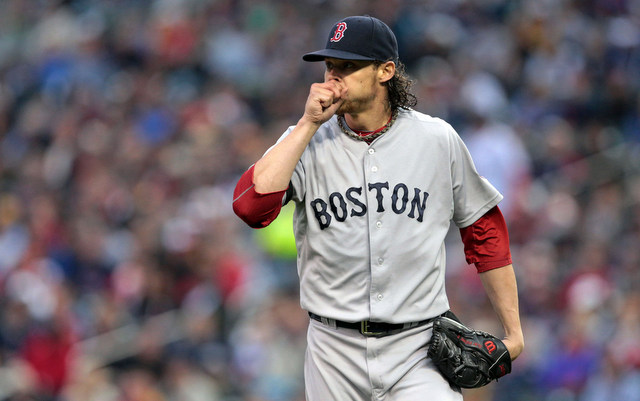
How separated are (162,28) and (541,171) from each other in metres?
5.38

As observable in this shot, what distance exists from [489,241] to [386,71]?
0.77m

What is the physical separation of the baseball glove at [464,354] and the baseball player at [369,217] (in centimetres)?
5

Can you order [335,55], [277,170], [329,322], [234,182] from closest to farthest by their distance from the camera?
1. [277,170]
2. [335,55]
3. [329,322]
4. [234,182]

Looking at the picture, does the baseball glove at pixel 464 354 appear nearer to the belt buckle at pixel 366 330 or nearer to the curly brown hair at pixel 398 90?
the belt buckle at pixel 366 330

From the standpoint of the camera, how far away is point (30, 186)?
10078 millimetres

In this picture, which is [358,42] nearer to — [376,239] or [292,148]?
[292,148]

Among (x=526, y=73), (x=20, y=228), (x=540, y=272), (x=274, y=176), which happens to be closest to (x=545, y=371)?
(x=540, y=272)

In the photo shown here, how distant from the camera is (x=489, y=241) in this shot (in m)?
3.73

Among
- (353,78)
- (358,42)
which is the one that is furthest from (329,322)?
(358,42)

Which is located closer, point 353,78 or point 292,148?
point 292,148

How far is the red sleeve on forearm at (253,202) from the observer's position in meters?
3.36

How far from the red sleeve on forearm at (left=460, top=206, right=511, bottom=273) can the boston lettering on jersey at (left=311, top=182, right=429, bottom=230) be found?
1.05 feet

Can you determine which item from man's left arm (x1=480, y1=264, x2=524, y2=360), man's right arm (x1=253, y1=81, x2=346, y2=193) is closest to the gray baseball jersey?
man's right arm (x1=253, y1=81, x2=346, y2=193)

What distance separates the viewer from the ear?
362cm
